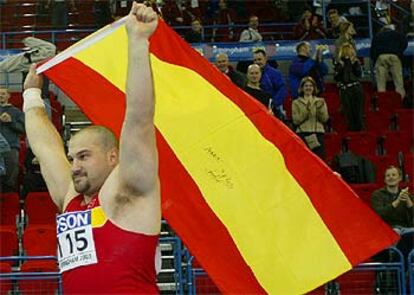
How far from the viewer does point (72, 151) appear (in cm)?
553

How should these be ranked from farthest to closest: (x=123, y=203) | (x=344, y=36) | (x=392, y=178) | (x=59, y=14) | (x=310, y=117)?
(x=59, y=14), (x=344, y=36), (x=310, y=117), (x=392, y=178), (x=123, y=203)

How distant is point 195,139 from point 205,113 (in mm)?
203

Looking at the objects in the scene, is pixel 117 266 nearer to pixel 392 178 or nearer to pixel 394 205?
pixel 394 205

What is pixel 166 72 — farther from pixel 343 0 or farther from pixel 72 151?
pixel 343 0

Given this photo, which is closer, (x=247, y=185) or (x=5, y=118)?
(x=247, y=185)

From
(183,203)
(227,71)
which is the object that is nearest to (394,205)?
(227,71)

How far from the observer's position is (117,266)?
5320mm

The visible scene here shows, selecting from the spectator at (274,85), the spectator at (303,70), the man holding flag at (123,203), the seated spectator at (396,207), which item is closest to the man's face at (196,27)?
the spectator at (303,70)

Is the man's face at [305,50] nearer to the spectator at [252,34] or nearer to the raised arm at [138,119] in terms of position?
the spectator at [252,34]

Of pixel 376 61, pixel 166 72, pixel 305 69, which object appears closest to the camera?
pixel 166 72

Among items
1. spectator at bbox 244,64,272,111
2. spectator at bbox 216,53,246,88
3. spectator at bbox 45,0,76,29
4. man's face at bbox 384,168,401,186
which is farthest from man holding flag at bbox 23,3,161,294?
spectator at bbox 45,0,76,29

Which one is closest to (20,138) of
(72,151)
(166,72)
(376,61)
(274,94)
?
(274,94)

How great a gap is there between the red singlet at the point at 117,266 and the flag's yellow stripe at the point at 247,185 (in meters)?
1.60

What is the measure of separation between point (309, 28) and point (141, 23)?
13.7m
